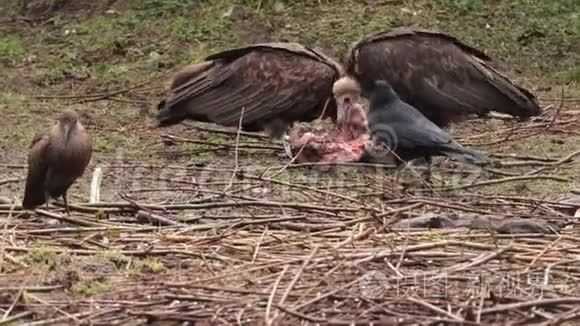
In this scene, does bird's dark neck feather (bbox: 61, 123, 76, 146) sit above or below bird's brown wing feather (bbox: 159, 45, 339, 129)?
below

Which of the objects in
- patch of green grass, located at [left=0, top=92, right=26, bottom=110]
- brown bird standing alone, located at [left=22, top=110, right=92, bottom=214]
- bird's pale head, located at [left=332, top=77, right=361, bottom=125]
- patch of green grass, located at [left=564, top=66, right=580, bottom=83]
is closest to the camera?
brown bird standing alone, located at [left=22, top=110, right=92, bottom=214]

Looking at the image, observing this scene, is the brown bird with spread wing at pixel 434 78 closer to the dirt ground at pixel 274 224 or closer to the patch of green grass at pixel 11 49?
the dirt ground at pixel 274 224

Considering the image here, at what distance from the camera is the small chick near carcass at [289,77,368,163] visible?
7418 mm

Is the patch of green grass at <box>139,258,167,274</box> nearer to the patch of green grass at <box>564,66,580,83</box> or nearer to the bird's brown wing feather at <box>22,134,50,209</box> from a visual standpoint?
the bird's brown wing feather at <box>22,134,50,209</box>

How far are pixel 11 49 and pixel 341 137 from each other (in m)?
4.89

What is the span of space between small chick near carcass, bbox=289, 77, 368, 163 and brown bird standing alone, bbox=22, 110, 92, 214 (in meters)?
1.57

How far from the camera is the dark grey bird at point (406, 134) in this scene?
7.12 meters

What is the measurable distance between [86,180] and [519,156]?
2481 millimetres

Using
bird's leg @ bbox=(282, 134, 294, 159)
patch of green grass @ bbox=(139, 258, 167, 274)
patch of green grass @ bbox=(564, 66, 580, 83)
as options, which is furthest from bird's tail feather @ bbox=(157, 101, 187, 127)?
patch of green grass @ bbox=(139, 258, 167, 274)

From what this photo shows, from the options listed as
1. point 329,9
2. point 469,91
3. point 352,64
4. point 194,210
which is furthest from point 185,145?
point 329,9

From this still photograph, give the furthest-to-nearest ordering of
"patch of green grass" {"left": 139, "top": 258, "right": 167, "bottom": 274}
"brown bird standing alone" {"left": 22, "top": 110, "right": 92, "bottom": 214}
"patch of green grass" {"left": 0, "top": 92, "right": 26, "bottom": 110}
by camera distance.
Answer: "patch of green grass" {"left": 0, "top": 92, "right": 26, "bottom": 110} < "brown bird standing alone" {"left": 22, "top": 110, "right": 92, "bottom": 214} < "patch of green grass" {"left": 139, "top": 258, "right": 167, "bottom": 274}

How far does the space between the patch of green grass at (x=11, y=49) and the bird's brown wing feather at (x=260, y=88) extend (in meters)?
3.49

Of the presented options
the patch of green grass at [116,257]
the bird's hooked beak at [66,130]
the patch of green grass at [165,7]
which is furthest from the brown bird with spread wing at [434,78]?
the patch of green grass at [165,7]

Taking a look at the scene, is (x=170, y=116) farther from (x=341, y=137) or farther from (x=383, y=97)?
(x=383, y=97)
